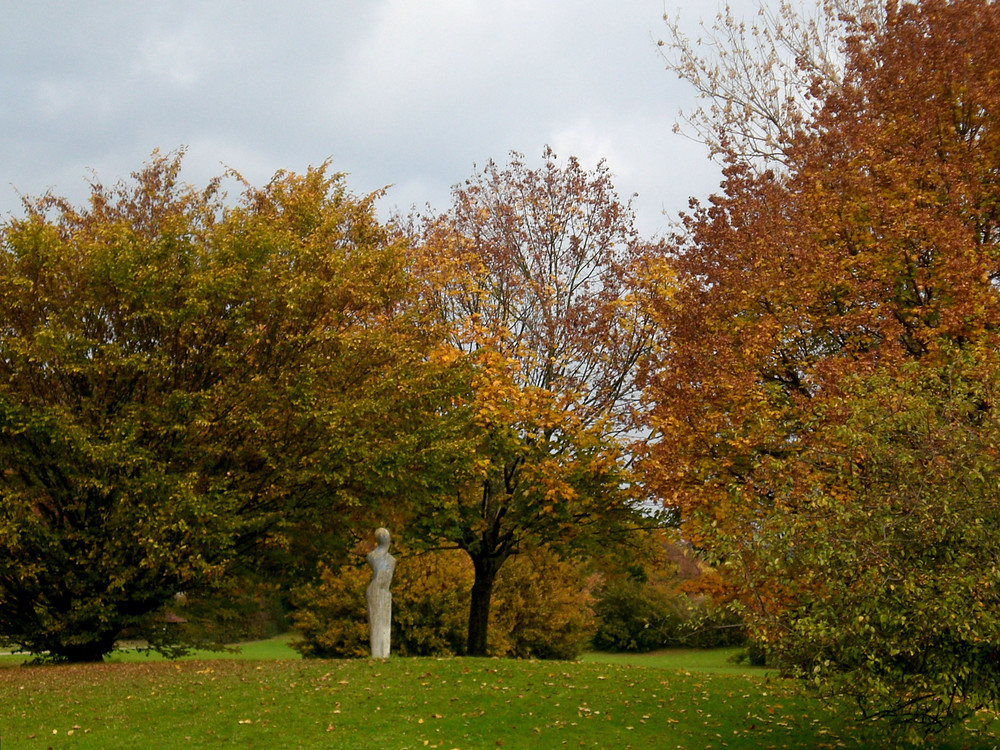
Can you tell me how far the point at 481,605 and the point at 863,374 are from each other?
36.2 feet

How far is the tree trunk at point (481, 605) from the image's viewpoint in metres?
20.0

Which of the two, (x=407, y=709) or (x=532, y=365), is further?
(x=532, y=365)

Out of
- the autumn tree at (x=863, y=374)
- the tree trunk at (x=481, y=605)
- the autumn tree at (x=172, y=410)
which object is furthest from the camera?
the tree trunk at (x=481, y=605)

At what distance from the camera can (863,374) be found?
1259cm

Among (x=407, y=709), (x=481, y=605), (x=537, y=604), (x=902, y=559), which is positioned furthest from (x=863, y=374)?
(x=537, y=604)

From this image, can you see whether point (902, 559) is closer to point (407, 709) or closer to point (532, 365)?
point (407, 709)

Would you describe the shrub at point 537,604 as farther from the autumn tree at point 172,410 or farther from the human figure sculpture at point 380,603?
the human figure sculpture at point 380,603

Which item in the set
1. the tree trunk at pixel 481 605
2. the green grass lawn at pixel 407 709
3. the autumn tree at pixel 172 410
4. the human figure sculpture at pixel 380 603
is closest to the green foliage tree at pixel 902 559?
the green grass lawn at pixel 407 709

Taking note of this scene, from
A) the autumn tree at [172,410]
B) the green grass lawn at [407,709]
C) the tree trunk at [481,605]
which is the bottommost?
the green grass lawn at [407,709]

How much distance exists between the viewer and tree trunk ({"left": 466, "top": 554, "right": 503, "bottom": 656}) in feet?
65.7

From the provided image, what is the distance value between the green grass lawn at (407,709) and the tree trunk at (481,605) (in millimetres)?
5236

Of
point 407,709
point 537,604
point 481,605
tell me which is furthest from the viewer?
point 537,604

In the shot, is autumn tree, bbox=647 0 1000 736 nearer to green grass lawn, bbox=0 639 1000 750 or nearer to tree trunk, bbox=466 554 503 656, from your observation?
green grass lawn, bbox=0 639 1000 750

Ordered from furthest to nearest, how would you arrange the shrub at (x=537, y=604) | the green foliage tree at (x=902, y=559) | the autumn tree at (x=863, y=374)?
the shrub at (x=537, y=604) → the autumn tree at (x=863, y=374) → the green foliage tree at (x=902, y=559)
